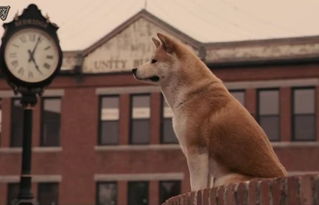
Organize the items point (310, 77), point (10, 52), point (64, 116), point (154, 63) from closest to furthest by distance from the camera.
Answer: point (154, 63) < point (10, 52) < point (310, 77) < point (64, 116)

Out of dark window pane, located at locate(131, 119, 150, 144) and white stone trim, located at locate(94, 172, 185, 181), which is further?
dark window pane, located at locate(131, 119, 150, 144)

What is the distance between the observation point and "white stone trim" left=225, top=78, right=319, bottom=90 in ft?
103

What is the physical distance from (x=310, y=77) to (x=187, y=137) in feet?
86.4

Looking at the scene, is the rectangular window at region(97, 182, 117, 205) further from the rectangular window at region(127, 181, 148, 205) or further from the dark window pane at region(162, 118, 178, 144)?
the dark window pane at region(162, 118, 178, 144)

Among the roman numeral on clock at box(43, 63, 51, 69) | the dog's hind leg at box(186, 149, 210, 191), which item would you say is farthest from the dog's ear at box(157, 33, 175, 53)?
the roman numeral on clock at box(43, 63, 51, 69)

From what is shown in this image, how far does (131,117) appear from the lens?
1318 inches

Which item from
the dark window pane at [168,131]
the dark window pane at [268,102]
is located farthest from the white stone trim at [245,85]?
the dark window pane at [168,131]

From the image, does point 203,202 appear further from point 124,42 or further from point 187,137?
point 124,42

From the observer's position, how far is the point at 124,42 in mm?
34469

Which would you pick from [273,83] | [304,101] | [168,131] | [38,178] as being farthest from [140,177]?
[304,101]

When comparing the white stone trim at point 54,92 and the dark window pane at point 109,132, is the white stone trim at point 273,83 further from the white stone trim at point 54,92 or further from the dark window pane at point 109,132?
the white stone trim at point 54,92

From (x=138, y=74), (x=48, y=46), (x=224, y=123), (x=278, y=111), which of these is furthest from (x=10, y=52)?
(x=278, y=111)

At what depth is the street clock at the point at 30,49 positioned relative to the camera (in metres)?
11.3

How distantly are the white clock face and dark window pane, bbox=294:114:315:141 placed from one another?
2078 cm
